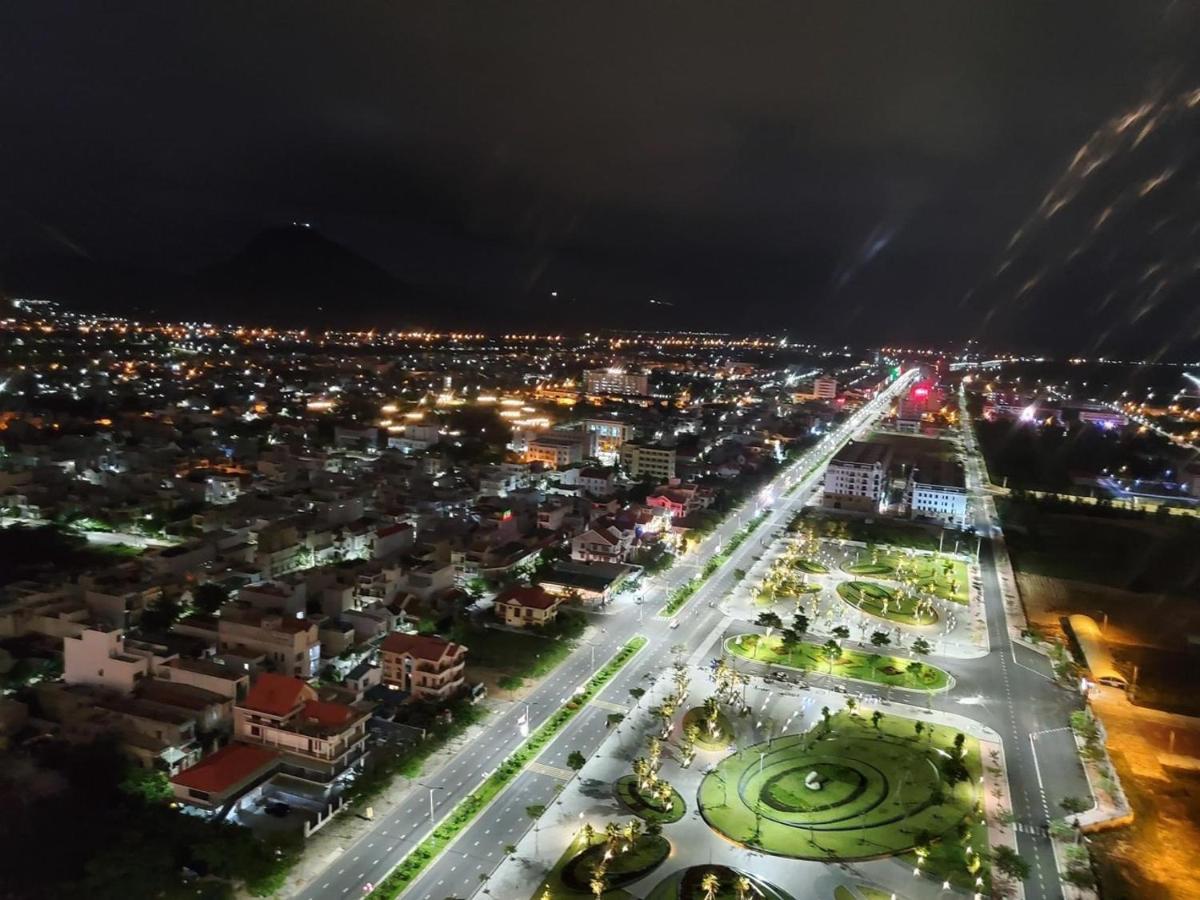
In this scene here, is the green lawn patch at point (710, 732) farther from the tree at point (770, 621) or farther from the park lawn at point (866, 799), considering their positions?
the tree at point (770, 621)

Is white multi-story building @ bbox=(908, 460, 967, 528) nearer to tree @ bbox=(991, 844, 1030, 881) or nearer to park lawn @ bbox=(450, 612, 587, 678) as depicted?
park lawn @ bbox=(450, 612, 587, 678)

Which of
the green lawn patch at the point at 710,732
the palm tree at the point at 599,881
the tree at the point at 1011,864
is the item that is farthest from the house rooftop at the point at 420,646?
the tree at the point at 1011,864

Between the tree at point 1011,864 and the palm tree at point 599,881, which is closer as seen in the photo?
the palm tree at point 599,881

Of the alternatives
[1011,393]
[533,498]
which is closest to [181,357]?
[533,498]

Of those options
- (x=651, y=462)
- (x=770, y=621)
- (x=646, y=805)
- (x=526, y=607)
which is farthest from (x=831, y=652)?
(x=651, y=462)

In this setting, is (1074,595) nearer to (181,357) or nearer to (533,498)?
(533,498)

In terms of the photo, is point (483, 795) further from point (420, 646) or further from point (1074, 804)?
point (1074, 804)
